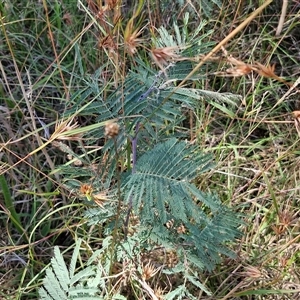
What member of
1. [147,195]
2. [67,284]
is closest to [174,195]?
[147,195]

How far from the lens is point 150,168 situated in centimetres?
107

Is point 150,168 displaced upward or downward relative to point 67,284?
upward

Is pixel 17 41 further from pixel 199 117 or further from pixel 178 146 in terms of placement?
pixel 178 146

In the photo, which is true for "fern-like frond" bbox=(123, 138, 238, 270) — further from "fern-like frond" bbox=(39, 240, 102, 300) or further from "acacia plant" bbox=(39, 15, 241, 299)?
"fern-like frond" bbox=(39, 240, 102, 300)

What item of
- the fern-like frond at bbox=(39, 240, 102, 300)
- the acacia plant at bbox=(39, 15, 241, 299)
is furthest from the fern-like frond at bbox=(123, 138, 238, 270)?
the fern-like frond at bbox=(39, 240, 102, 300)

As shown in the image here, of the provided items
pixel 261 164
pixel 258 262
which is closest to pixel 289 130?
pixel 261 164

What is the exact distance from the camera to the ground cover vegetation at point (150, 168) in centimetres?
106

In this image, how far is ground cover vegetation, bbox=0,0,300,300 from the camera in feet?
3.49

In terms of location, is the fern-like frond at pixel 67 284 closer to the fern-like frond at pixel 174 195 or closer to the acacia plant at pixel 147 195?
the acacia plant at pixel 147 195

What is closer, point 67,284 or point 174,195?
point 174,195

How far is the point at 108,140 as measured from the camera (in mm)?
1153

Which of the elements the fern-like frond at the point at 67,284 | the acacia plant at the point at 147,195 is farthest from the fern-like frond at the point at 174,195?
the fern-like frond at the point at 67,284

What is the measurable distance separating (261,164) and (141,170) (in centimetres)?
60

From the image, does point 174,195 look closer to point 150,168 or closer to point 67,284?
point 150,168
